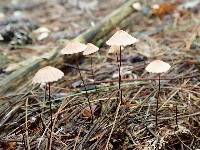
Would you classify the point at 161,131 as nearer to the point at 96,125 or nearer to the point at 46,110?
the point at 96,125

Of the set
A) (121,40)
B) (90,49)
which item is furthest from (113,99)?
(121,40)

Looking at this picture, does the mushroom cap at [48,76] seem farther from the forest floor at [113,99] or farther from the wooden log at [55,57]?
the wooden log at [55,57]

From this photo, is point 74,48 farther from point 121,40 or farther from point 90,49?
point 121,40

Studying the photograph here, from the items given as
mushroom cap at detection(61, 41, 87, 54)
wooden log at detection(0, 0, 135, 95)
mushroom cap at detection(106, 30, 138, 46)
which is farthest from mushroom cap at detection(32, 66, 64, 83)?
wooden log at detection(0, 0, 135, 95)

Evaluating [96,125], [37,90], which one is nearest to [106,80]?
[37,90]

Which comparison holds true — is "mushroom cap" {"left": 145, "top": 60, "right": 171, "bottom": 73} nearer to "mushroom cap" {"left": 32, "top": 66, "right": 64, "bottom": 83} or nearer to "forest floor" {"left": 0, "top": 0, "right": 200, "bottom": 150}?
"forest floor" {"left": 0, "top": 0, "right": 200, "bottom": 150}

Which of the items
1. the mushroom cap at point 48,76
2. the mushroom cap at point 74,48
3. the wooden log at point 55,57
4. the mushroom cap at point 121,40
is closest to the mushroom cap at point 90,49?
the mushroom cap at point 74,48
